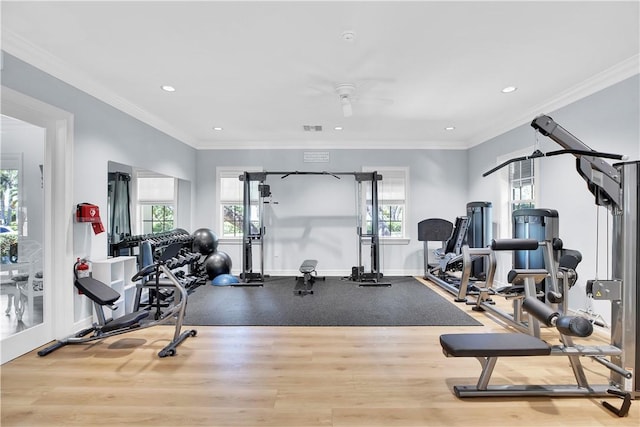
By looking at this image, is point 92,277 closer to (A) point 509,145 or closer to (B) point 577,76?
(B) point 577,76

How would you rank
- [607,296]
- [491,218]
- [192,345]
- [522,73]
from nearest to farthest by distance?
[607,296] → [192,345] → [522,73] → [491,218]

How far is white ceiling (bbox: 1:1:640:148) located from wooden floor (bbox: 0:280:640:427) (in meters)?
2.58

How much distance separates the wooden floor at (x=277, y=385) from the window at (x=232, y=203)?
3.09 meters

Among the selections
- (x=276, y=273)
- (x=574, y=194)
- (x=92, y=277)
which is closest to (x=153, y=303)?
(x=92, y=277)

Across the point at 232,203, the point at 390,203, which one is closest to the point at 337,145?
the point at 390,203

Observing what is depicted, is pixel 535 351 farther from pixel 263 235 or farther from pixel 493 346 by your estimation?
pixel 263 235

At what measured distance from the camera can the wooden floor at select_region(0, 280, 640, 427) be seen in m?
1.76

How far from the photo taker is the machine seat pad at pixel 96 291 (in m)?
2.69

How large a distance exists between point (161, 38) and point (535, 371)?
12.8 feet

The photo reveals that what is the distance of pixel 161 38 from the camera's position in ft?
7.61

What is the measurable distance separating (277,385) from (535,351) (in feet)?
5.54

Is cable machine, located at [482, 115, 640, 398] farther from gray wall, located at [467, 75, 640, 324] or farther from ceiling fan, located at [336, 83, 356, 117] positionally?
ceiling fan, located at [336, 83, 356, 117]

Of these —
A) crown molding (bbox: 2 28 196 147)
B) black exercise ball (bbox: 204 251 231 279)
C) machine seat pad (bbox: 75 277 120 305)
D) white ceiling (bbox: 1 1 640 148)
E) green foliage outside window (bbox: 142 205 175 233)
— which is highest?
white ceiling (bbox: 1 1 640 148)

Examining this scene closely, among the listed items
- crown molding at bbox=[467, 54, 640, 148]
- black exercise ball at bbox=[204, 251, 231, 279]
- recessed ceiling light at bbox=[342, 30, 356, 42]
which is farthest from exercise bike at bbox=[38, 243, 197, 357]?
crown molding at bbox=[467, 54, 640, 148]
